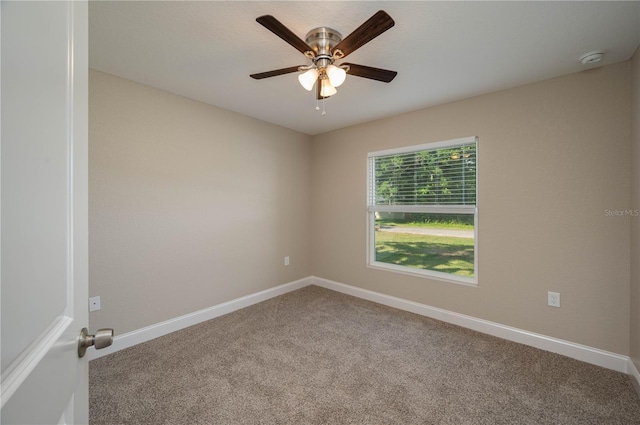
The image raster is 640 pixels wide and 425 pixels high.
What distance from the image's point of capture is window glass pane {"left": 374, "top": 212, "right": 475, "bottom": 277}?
2.87 meters

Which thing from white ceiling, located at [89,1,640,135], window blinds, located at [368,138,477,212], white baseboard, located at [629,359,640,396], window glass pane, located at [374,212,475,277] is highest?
white ceiling, located at [89,1,640,135]

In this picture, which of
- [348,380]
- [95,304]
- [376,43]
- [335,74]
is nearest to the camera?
[335,74]

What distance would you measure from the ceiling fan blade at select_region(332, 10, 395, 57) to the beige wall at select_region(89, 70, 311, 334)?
6.30ft

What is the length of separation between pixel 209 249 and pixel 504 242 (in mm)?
3037

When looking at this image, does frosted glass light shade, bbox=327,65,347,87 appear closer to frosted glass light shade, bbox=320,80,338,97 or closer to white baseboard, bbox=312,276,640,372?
frosted glass light shade, bbox=320,80,338,97

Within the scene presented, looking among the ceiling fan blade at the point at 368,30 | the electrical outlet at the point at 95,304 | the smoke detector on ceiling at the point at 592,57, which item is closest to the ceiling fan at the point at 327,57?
the ceiling fan blade at the point at 368,30

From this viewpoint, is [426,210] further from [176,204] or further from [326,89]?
[176,204]

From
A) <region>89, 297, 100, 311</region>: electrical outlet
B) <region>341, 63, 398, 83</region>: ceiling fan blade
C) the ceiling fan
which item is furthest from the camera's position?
<region>89, 297, 100, 311</region>: electrical outlet

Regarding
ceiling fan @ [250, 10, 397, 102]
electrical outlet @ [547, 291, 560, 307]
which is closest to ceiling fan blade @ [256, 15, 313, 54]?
ceiling fan @ [250, 10, 397, 102]

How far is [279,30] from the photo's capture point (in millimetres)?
1370

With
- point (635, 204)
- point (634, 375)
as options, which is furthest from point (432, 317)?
point (635, 204)

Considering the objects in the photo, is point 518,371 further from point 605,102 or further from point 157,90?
point 157,90

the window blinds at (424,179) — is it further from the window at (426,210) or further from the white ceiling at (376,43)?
the white ceiling at (376,43)

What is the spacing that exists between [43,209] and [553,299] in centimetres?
320
